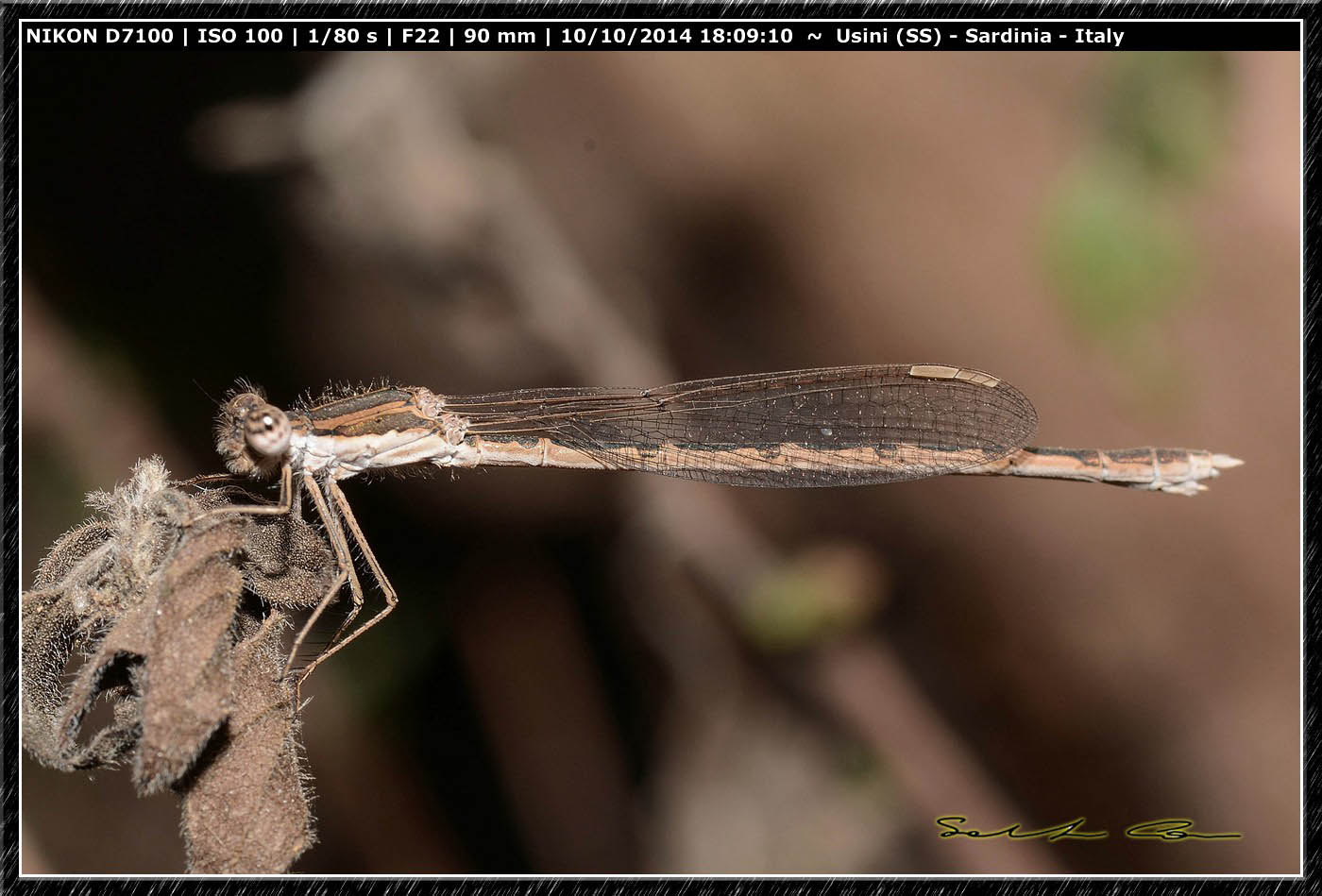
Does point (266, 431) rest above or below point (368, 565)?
above

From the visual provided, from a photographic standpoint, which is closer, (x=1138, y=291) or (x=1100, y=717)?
(x=1138, y=291)

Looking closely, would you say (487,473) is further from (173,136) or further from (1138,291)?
(1138,291)

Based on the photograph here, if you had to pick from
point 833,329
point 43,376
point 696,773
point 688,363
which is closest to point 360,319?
point 43,376

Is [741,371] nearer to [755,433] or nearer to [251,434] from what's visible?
[755,433]
